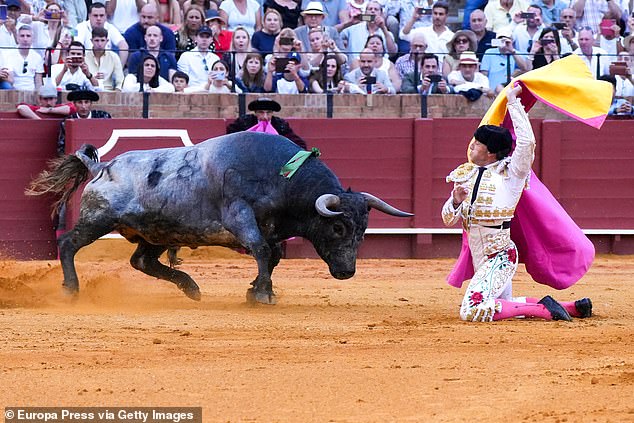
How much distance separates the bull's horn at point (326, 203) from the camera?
26.2ft

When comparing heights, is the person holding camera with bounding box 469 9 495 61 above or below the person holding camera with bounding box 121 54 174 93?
above

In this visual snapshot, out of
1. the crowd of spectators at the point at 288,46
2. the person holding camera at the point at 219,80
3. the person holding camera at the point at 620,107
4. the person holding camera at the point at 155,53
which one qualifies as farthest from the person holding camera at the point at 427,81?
the person holding camera at the point at 155,53

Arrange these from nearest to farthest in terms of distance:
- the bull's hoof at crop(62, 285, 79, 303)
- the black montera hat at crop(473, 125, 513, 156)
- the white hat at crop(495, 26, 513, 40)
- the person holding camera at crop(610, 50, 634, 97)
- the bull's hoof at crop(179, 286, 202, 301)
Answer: the black montera hat at crop(473, 125, 513, 156), the bull's hoof at crop(62, 285, 79, 303), the bull's hoof at crop(179, 286, 202, 301), the person holding camera at crop(610, 50, 634, 97), the white hat at crop(495, 26, 513, 40)

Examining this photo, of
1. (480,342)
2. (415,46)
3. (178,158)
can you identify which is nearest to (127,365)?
(480,342)

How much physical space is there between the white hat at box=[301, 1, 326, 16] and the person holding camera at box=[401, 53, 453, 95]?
3.73 ft

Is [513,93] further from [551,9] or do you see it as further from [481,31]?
[551,9]

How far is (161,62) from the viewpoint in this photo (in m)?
12.8

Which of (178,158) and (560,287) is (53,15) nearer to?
(178,158)

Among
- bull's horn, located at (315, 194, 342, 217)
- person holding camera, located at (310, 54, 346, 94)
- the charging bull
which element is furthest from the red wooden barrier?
bull's horn, located at (315, 194, 342, 217)

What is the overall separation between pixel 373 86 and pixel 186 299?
491 cm

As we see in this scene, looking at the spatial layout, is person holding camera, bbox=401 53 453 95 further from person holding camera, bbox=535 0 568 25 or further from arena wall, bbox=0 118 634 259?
person holding camera, bbox=535 0 568 25

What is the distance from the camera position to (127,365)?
582 centimetres

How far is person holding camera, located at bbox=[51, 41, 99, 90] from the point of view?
12273 mm

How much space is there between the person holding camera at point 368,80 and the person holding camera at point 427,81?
188 millimetres
